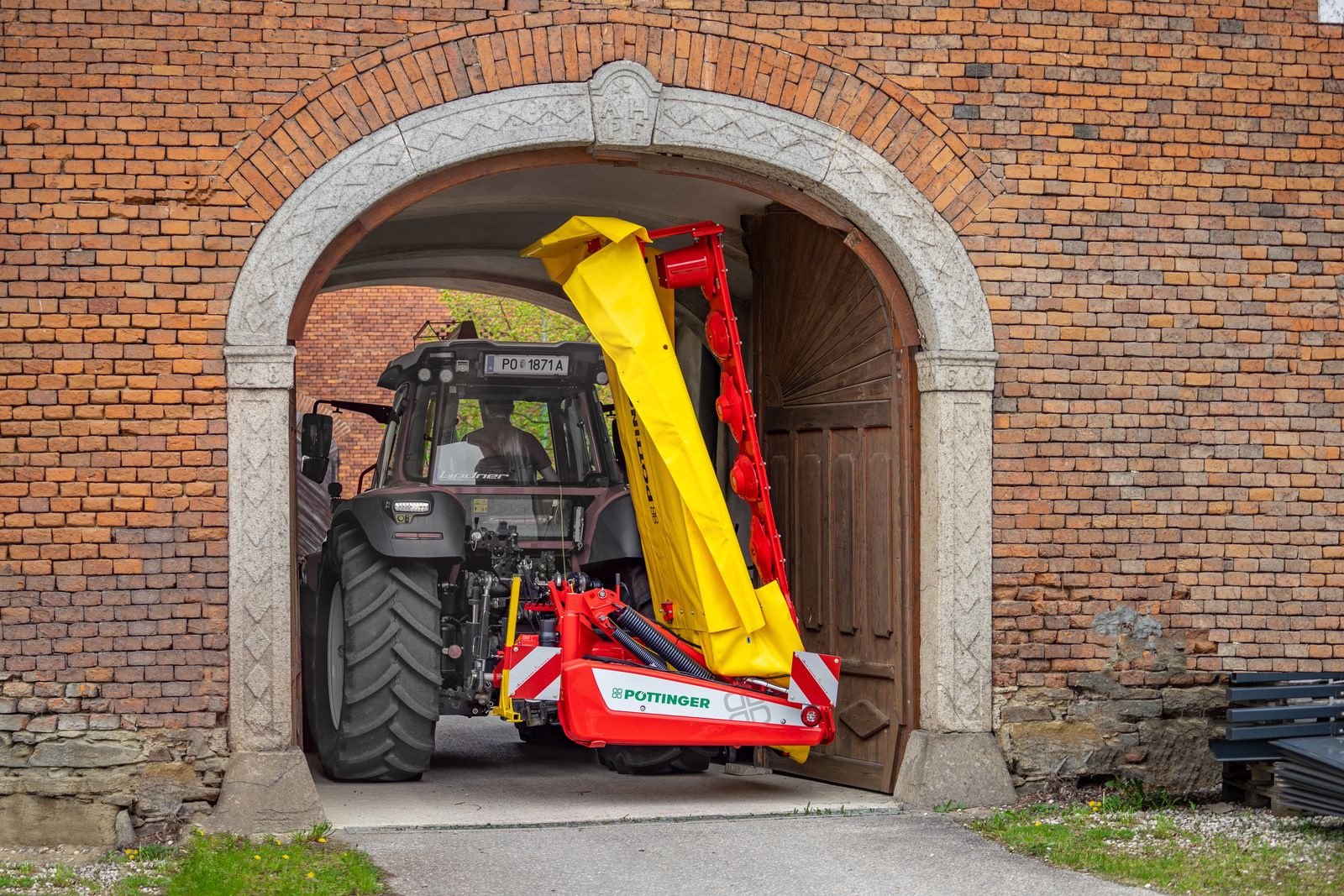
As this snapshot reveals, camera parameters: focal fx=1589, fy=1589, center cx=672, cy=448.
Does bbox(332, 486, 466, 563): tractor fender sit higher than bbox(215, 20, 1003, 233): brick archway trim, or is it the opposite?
bbox(215, 20, 1003, 233): brick archway trim

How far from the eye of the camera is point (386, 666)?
800cm

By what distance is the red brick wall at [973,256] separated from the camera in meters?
6.98

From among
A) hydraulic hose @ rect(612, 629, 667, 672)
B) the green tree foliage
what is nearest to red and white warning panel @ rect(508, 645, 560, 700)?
hydraulic hose @ rect(612, 629, 667, 672)

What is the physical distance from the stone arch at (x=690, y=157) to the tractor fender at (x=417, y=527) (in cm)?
99

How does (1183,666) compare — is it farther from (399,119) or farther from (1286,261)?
(399,119)

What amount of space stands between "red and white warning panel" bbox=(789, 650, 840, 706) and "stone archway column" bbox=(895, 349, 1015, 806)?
18.9 inches

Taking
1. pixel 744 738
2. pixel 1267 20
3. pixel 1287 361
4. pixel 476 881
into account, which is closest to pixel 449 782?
pixel 744 738

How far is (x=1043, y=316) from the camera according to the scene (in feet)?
25.4

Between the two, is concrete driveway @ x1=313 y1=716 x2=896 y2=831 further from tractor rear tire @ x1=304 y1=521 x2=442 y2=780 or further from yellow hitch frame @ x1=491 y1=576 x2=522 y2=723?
yellow hitch frame @ x1=491 y1=576 x2=522 y2=723

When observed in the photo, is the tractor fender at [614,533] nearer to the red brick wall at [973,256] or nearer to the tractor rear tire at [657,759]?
the tractor rear tire at [657,759]

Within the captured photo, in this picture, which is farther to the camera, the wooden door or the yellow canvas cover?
the wooden door

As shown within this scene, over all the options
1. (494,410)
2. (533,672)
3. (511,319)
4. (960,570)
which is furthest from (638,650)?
(511,319)

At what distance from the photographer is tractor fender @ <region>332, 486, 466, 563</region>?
26.4 feet

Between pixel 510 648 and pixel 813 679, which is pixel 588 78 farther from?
pixel 813 679
